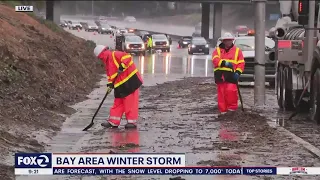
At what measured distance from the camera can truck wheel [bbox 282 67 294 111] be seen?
16.2m

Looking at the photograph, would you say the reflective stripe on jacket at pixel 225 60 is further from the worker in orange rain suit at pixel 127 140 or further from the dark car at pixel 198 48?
the dark car at pixel 198 48

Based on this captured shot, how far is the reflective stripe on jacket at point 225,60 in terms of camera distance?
→ 14570 millimetres

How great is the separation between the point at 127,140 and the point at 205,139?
49.6 inches

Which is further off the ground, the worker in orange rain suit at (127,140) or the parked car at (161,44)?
the parked car at (161,44)

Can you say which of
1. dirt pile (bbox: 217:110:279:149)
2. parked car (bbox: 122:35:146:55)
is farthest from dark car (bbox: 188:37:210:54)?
dirt pile (bbox: 217:110:279:149)

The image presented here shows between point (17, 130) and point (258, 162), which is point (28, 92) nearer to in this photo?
point (17, 130)

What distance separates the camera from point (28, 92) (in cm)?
1449

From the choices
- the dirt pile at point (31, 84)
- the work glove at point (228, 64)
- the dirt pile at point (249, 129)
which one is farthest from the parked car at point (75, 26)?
the dirt pile at point (249, 129)

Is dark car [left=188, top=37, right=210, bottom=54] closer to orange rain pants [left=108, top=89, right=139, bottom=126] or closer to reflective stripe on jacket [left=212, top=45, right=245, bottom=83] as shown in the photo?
reflective stripe on jacket [left=212, top=45, right=245, bottom=83]

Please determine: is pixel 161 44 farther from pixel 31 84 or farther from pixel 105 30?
pixel 31 84

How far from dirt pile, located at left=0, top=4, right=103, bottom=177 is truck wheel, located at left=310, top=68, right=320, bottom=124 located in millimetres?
4761

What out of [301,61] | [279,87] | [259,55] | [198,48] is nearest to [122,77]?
[301,61]

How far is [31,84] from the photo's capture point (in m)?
15.4

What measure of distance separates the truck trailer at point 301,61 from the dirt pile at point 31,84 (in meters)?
4.79
